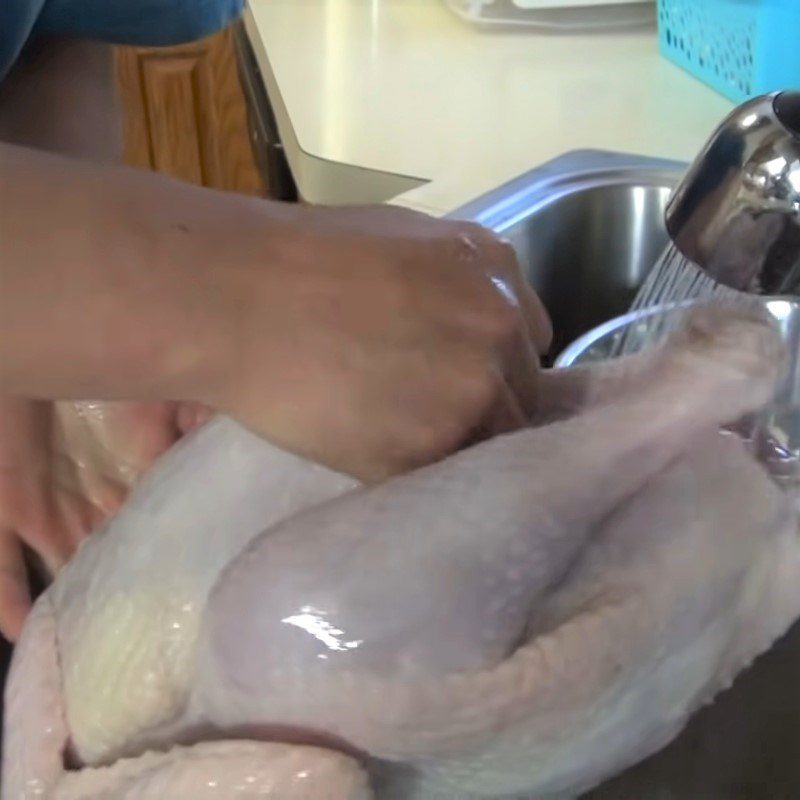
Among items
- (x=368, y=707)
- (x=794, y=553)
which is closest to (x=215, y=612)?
(x=368, y=707)

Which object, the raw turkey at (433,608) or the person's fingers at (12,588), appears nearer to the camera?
the raw turkey at (433,608)

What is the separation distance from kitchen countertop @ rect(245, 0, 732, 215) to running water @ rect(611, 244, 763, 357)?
157mm

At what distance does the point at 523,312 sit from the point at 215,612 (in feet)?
0.47

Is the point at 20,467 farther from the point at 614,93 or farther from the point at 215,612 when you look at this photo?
the point at 614,93

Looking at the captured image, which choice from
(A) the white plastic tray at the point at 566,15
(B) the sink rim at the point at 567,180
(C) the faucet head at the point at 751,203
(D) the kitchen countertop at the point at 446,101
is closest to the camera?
(C) the faucet head at the point at 751,203

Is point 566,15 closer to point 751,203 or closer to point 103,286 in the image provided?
point 751,203

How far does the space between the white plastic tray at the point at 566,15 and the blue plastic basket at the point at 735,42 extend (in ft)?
0.26

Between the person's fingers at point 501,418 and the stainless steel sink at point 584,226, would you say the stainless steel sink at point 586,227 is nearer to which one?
the stainless steel sink at point 584,226

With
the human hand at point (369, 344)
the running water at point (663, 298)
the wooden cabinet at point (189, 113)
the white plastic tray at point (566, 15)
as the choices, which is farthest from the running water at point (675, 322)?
the wooden cabinet at point (189, 113)

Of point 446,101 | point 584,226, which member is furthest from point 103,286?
point 446,101

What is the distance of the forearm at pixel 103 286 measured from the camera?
349mm

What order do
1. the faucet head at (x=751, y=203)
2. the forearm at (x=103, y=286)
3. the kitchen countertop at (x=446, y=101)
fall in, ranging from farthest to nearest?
the kitchen countertop at (x=446, y=101)
the faucet head at (x=751, y=203)
the forearm at (x=103, y=286)

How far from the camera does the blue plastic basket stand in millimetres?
883

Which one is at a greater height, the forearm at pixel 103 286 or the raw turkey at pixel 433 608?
the forearm at pixel 103 286
